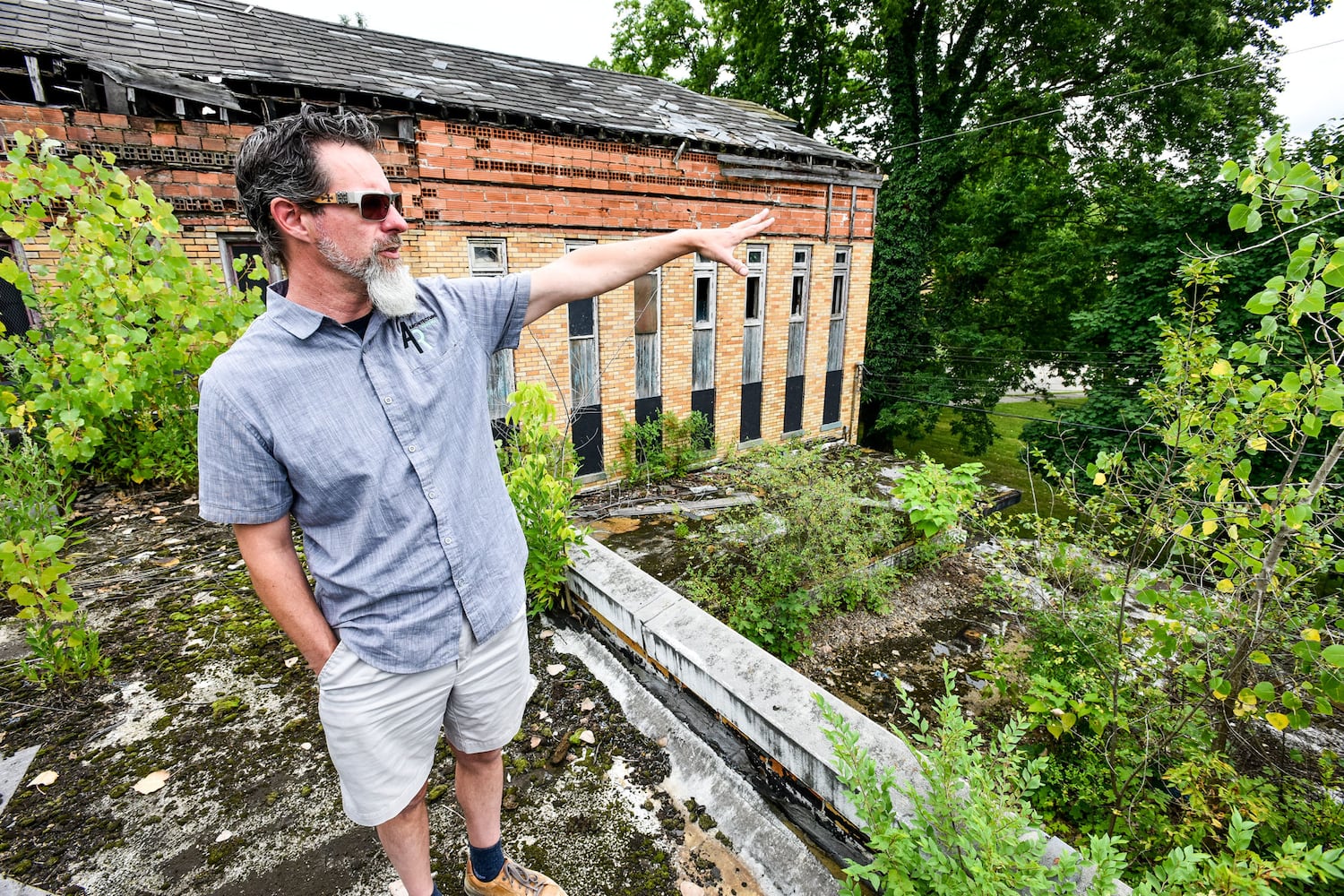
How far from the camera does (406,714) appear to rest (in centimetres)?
151

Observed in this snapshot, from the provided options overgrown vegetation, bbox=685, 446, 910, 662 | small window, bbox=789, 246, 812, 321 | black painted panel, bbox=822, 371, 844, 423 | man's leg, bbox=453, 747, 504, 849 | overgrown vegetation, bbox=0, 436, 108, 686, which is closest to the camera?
man's leg, bbox=453, 747, 504, 849

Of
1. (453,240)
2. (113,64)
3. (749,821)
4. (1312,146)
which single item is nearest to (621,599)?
(749,821)

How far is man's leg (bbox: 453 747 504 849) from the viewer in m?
1.77

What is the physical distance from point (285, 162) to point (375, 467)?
758mm

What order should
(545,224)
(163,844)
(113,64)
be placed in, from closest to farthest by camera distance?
1. (163,844)
2. (113,64)
3. (545,224)

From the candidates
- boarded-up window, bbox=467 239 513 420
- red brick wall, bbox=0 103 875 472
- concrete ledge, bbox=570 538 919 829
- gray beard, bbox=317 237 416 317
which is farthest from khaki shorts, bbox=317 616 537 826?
boarded-up window, bbox=467 239 513 420

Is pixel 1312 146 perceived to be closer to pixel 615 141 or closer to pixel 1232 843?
pixel 615 141

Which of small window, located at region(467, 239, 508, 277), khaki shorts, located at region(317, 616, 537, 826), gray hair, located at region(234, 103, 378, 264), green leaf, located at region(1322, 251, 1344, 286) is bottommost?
khaki shorts, located at region(317, 616, 537, 826)

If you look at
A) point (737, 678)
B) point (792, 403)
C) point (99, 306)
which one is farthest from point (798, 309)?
point (99, 306)

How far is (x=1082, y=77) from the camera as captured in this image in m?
13.4

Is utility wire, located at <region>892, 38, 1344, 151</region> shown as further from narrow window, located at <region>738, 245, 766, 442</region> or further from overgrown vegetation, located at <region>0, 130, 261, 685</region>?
overgrown vegetation, located at <region>0, 130, 261, 685</region>

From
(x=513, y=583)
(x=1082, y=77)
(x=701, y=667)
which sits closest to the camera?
(x=513, y=583)

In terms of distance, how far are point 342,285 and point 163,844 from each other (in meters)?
2.14

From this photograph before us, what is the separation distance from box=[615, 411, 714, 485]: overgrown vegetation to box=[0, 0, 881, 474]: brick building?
11.9 inches
